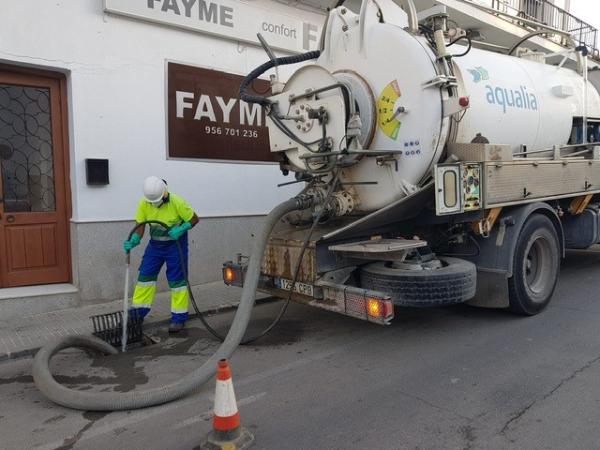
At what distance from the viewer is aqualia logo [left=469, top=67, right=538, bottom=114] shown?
16.7ft

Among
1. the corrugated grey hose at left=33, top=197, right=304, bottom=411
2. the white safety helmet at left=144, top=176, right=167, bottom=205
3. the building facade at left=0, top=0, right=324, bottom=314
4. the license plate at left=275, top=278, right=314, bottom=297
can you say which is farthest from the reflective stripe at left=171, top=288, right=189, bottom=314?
the building facade at left=0, top=0, right=324, bottom=314

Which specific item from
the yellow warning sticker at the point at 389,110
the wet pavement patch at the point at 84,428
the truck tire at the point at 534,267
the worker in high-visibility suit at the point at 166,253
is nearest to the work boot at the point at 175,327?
Answer: the worker in high-visibility suit at the point at 166,253

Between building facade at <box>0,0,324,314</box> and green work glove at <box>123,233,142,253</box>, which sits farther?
building facade at <box>0,0,324,314</box>

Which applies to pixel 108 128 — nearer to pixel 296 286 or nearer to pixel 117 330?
pixel 117 330

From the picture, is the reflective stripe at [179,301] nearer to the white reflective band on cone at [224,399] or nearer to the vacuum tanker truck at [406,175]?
the vacuum tanker truck at [406,175]

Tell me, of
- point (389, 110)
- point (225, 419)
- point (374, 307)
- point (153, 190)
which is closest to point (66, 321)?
point (153, 190)

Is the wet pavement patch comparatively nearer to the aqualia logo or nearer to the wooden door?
the wooden door

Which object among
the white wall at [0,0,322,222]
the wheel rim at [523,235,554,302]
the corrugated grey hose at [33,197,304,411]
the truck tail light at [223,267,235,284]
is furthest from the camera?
the white wall at [0,0,322,222]

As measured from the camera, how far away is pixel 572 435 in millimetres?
3035

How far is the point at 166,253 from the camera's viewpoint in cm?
546

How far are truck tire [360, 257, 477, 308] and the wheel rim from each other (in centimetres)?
154

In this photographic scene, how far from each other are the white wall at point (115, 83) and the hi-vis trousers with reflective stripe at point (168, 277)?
1380 millimetres

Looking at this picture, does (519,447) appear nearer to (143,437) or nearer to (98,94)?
(143,437)

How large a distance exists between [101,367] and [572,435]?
3564 millimetres
